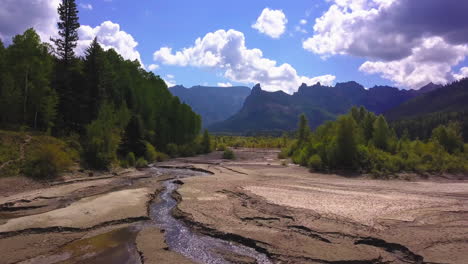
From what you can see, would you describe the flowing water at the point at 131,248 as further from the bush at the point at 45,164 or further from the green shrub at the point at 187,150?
the green shrub at the point at 187,150

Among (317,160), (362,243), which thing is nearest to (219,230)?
(362,243)

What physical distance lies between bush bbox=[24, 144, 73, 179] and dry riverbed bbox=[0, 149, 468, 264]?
2752mm

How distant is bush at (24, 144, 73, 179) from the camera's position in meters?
22.3

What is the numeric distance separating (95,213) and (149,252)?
18.3 feet

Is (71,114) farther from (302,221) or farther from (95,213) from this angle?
(302,221)

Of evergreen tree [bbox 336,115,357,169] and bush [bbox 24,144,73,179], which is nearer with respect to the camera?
bush [bbox 24,144,73,179]

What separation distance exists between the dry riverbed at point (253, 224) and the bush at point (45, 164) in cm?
275

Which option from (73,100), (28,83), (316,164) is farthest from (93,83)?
(316,164)

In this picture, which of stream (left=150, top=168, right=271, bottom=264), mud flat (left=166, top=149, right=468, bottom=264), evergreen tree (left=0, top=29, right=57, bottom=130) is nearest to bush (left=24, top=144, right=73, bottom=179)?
mud flat (left=166, top=149, right=468, bottom=264)

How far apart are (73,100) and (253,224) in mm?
33550

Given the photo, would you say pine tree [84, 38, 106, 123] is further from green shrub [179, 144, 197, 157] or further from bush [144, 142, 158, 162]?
green shrub [179, 144, 197, 157]

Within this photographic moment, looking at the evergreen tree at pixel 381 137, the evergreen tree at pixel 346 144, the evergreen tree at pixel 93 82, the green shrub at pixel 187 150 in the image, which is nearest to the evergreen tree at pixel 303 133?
the evergreen tree at pixel 381 137

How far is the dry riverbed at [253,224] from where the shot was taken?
958 centimetres

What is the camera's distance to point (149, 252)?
31.7ft
